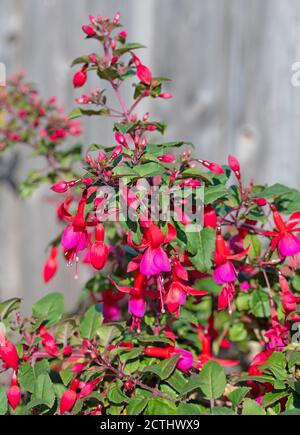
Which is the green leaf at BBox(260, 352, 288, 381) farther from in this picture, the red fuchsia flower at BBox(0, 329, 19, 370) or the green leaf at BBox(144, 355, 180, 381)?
the red fuchsia flower at BBox(0, 329, 19, 370)

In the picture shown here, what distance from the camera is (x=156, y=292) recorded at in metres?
1.01

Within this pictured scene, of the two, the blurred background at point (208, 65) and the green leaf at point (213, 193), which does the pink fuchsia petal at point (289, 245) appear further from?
the blurred background at point (208, 65)

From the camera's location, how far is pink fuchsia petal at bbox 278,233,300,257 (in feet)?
3.09

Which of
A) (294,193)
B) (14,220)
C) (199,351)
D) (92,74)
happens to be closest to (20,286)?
(14,220)

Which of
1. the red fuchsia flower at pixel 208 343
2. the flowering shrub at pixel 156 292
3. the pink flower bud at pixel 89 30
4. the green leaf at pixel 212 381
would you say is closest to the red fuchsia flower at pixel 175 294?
the flowering shrub at pixel 156 292

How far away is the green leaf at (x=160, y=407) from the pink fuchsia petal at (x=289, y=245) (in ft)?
0.91

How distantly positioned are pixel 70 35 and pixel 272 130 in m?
0.70

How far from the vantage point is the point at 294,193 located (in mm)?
1120

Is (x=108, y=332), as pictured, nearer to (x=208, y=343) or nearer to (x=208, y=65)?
(x=208, y=343)

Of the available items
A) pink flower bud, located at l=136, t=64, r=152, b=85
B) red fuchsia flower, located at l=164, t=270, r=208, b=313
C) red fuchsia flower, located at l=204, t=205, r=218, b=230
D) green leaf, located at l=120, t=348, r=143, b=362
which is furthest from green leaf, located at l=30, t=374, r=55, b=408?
pink flower bud, located at l=136, t=64, r=152, b=85

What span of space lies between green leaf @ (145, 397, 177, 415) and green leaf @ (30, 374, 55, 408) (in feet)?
0.48

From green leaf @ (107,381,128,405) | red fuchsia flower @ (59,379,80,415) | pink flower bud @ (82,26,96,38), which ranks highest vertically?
pink flower bud @ (82,26,96,38)

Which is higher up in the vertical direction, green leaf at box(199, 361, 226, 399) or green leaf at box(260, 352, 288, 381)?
green leaf at box(260, 352, 288, 381)
